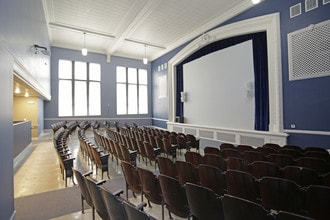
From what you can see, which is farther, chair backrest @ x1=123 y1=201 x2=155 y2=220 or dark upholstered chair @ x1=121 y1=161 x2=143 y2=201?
dark upholstered chair @ x1=121 y1=161 x2=143 y2=201

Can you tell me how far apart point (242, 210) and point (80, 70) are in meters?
Answer: 13.6

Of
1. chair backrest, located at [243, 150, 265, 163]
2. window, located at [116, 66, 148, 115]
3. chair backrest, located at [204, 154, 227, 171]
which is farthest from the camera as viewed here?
window, located at [116, 66, 148, 115]

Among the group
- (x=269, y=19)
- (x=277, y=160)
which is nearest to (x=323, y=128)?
(x=277, y=160)

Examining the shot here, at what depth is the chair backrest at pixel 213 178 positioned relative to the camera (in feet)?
8.13

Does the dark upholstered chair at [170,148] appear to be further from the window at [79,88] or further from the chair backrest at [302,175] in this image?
the window at [79,88]

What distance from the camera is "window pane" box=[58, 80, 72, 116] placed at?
39.9ft

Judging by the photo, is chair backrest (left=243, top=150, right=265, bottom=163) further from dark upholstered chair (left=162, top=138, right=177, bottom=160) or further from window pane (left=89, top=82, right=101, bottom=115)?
window pane (left=89, top=82, right=101, bottom=115)

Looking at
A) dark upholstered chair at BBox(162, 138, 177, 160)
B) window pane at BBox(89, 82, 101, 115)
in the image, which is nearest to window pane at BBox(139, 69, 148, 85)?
window pane at BBox(89, 82, 101, 115)

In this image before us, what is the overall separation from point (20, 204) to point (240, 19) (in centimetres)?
847

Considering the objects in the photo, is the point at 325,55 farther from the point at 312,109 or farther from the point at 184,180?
the point at 184,180

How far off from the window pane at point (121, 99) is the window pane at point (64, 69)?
3.39m

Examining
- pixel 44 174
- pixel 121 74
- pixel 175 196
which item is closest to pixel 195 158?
pixel 175 196

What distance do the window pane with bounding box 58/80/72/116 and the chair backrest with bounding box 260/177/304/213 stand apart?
12741 mm

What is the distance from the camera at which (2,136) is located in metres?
2.23
